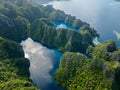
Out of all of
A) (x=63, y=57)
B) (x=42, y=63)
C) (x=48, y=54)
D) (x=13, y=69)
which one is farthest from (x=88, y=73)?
(x=48, y=54)

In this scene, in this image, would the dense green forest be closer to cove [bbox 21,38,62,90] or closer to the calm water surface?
cove [bbox 21,38,62,90]

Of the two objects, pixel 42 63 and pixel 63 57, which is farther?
pixel 42 63

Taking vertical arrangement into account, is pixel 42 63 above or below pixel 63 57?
below

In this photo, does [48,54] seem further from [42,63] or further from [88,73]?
[88,73]

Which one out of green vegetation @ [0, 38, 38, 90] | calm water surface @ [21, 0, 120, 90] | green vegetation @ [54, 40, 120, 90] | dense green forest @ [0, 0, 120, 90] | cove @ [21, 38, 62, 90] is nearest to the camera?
green vegetation @ [0, 38, 38, 90]

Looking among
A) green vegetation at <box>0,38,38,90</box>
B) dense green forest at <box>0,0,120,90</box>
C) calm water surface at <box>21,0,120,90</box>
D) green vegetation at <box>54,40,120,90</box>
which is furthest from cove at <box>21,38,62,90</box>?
green vegetation at <box>0,38,38,90</box>
